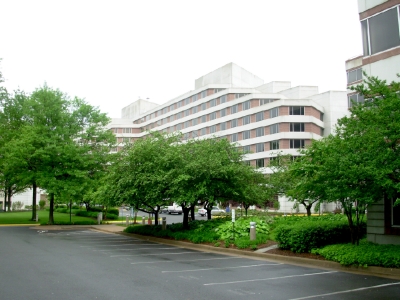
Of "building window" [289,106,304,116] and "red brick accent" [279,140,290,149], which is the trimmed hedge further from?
"building window" [289,106,304,116]

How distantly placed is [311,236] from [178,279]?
6288 mm

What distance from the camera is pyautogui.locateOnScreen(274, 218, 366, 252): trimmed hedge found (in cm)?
1519

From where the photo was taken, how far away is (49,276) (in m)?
11.2

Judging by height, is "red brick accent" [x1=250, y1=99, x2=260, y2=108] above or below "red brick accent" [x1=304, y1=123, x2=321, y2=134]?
above

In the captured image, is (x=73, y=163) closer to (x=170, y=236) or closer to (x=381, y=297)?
(x=170, y=236)

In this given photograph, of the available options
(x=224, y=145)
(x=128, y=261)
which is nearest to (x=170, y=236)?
(x=224, y=145)

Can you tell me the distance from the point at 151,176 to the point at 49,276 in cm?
1073

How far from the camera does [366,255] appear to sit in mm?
12547

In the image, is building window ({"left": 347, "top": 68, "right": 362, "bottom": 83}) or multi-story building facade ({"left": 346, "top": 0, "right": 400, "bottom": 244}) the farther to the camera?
building window ({"left": 347, "top": 68, "right": 362, "bottom": 83})

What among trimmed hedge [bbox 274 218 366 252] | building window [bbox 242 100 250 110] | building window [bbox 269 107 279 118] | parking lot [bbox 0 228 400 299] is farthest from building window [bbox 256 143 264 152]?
parking lot [bbox 0 228 400 299]

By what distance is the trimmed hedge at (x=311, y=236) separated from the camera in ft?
49.8

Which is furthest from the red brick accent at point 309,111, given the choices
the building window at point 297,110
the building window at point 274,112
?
the building window at point 274,112

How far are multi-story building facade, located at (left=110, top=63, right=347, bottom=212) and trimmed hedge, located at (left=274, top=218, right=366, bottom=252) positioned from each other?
34.7m

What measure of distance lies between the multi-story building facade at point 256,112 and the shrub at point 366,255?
37.1m
